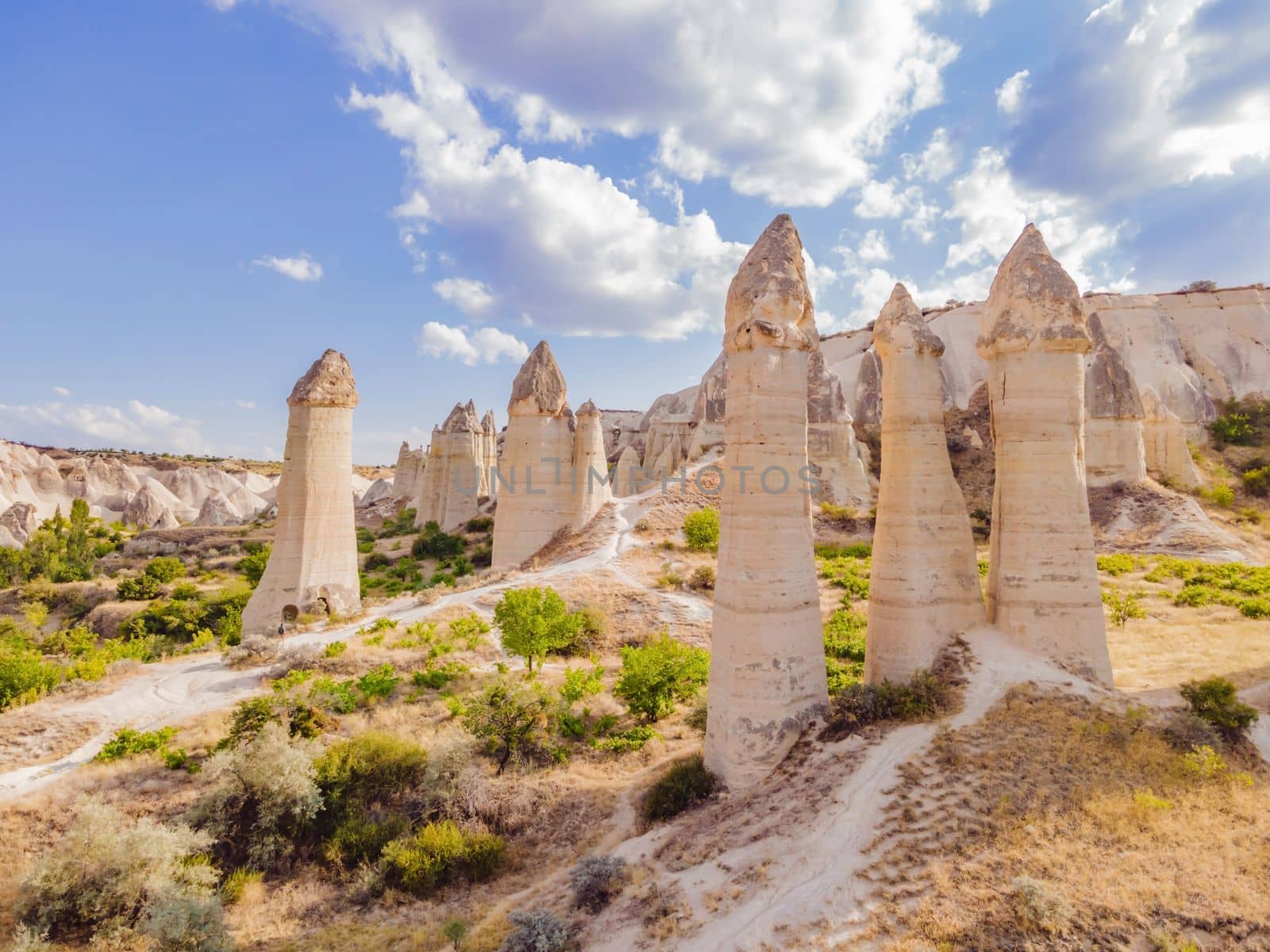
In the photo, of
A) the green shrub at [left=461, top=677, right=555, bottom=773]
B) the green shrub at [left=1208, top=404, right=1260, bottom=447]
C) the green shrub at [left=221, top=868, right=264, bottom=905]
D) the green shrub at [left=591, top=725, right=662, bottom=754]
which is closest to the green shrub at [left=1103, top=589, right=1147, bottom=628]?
the green shrub at [left=591, top=725, right=662, bottom=754]

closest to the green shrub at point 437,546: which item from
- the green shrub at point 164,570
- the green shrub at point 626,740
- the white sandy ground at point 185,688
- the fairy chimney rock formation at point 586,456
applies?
the fairy chimney rock formation at point 586,456

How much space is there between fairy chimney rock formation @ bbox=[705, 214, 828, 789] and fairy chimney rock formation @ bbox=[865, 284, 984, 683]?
1.75m

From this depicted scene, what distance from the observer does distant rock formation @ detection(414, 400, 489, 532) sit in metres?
38.1

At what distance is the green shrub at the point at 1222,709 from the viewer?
9.16 meters

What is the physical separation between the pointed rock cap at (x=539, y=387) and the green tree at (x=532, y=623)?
10.6 metres

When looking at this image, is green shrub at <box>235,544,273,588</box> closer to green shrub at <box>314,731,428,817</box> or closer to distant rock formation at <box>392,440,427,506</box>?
green shrub at <box>314,731,428,817</box>

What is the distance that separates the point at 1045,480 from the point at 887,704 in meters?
4.92

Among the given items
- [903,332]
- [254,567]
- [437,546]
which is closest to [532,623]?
[903,332]

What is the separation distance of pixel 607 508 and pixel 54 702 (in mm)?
19038

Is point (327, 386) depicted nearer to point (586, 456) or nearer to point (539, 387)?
point (539, 387)

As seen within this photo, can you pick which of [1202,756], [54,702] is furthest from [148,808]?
[1202,756]

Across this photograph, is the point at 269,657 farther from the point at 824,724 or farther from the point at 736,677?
the point at 824,724

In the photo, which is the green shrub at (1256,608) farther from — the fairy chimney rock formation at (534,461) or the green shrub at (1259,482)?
the green shrub at (1259,482)

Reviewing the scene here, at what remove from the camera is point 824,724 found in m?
9.88
